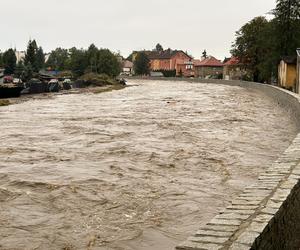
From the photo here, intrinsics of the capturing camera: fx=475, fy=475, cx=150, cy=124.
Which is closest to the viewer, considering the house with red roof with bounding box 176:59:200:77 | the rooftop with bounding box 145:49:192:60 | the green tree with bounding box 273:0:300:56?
the green tree with bounding box 273:0:300:56

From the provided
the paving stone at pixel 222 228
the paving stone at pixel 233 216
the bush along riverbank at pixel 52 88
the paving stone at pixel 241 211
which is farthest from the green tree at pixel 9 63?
the paving stone at pixel 222 228

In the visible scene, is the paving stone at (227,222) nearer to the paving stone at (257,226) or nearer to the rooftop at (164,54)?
the paving stone at (257,226)

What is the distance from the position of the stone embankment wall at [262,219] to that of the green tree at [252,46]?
64.3 meters

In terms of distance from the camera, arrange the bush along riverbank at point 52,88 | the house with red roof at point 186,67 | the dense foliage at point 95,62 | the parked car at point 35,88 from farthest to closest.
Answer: the house with red roof at point 186,67 → the dense foliage at point 95,62 → the parked car at point 35,88 → the bush along riverbank at point 52,88

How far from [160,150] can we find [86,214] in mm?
7069

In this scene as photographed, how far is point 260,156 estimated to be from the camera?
1452 cm

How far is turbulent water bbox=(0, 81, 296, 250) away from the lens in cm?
762

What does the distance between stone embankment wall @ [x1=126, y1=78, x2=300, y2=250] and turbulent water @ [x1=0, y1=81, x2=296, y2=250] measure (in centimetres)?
193

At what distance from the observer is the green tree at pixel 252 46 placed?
2771 inches

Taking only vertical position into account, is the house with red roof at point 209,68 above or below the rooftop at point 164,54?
below

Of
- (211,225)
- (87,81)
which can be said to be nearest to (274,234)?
(211,225)

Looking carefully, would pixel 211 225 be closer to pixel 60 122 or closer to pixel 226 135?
pixel 226 135

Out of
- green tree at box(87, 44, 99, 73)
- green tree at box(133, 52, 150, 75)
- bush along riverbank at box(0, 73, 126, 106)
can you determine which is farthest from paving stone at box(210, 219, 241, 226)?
green tree at box(133, 52, 150, 75)

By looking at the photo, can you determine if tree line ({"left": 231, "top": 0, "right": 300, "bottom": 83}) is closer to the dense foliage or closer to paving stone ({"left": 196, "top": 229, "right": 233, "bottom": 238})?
the dense foliage
